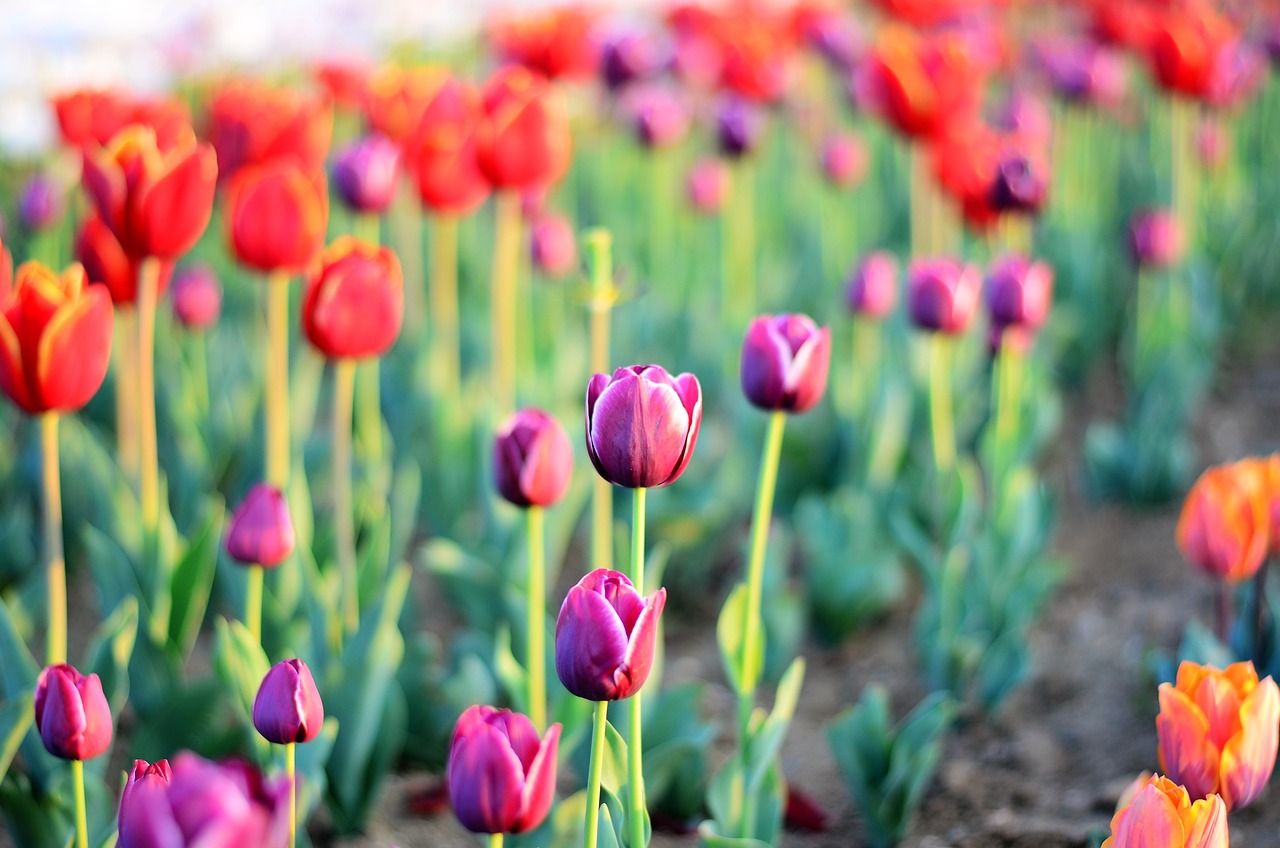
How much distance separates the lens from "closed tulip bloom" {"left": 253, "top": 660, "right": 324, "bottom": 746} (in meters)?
1.18

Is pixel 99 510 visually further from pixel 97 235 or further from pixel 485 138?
pixel 485 138

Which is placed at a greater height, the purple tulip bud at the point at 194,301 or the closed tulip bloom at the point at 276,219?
the closed tulip bloom at the point at 276,219

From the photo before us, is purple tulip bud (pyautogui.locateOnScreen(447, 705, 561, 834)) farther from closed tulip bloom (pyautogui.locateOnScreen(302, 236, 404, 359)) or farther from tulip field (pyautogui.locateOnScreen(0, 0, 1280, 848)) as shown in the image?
closed tulip bloom (pyautogui.locateOnScreen(302, 236, 404, 359))

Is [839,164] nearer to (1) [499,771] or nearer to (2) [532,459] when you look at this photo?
(2) [532,459]

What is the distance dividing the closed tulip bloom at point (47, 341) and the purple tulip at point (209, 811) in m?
0.77

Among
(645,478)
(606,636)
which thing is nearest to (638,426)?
(645,478)

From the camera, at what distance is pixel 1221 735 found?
4.01 feet

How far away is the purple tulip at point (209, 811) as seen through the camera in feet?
2.42

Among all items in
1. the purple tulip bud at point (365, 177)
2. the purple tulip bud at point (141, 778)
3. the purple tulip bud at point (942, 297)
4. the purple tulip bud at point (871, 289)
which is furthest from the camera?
the purple tulip bud at point (871, 289)

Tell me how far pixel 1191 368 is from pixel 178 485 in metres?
2.34

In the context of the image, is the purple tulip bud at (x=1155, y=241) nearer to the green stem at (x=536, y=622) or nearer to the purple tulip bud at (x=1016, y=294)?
the purple tulip bud at (x=1016, y=294)

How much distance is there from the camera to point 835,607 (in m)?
2.40

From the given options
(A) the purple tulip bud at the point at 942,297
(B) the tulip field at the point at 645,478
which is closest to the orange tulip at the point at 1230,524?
(B) the tulip field at the point at 645,478

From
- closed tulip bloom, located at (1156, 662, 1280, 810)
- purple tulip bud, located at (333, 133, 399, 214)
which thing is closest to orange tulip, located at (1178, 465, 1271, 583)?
closed tulip bloom, located at (1156, 662, 1280, 810)
